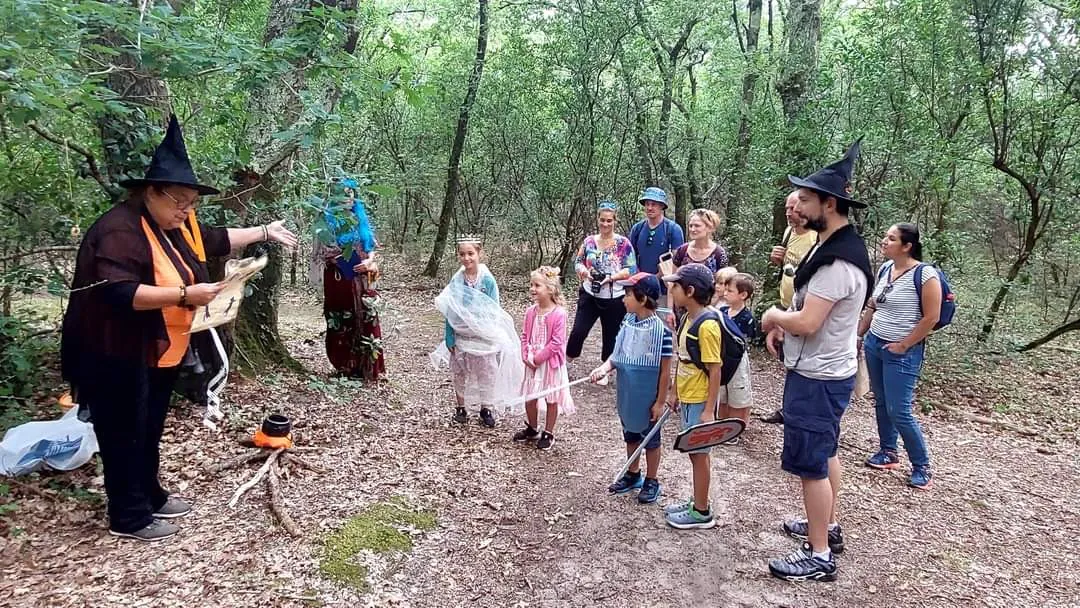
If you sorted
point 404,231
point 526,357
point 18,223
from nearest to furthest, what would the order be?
point 18,223 → point 526,357 → point 404,231

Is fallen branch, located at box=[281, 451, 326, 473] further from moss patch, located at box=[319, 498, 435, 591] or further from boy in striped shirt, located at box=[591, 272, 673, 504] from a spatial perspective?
boy in striped shirt, located at box=[591, 272, 673, 504]

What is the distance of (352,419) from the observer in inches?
209

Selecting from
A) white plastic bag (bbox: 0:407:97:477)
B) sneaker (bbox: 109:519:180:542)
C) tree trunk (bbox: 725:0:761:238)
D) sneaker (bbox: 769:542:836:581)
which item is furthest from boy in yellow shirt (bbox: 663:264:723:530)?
tree trunk (bbox: 725:0:761:238)

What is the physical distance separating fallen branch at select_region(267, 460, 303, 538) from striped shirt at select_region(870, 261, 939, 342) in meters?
3.96

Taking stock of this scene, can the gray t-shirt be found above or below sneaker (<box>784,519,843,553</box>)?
above

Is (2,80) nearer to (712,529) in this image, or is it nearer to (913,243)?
(712,529)

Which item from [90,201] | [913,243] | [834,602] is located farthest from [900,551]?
[90,201]

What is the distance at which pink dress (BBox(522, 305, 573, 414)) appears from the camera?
16.1ft

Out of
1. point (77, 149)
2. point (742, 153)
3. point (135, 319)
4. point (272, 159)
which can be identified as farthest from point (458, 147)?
point (135, 319)

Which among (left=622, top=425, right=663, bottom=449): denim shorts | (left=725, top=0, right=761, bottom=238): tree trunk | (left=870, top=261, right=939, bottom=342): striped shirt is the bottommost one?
(left=622, top=425, right=663, bottom=449): denim shorts

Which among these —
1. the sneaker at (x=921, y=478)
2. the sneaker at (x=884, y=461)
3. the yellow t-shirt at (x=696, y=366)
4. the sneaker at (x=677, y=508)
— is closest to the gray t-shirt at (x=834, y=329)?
the yellow t-shirt at (x=696, y=366)

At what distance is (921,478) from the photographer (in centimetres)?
455

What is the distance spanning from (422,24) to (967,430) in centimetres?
1547

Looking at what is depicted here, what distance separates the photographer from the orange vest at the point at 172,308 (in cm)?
313
